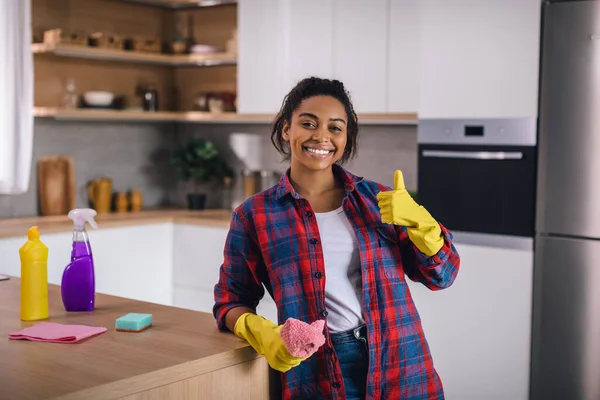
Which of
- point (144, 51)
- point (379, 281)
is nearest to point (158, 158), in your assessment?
point (144, 51)

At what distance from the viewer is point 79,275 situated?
2.18 metres

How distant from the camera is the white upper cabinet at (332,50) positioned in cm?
390

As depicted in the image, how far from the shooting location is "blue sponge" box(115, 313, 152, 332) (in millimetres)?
1963

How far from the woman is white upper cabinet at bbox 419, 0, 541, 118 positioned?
154cm

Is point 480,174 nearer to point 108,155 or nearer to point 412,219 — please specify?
point 412,219

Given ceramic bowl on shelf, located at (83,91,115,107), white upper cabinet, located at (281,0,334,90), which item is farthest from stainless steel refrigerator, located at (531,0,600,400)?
ceramic bowl on shelf, located at (83,91,115,107)

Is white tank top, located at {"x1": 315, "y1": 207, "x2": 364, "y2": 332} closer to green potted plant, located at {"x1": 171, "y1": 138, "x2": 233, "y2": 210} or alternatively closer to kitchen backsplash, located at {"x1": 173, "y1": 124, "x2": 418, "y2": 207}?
kitchen backsplash, located at {"x1": 173, "y1": 124, "x2": 418, "y2": 207}

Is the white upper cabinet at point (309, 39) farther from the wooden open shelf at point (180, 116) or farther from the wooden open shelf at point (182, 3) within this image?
the wooden open shelf at point (182, 3)

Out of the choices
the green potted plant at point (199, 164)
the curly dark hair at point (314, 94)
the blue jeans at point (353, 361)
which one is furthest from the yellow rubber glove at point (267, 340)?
the green potted plant at point (199, 164)

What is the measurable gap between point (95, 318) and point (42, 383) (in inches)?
21.3

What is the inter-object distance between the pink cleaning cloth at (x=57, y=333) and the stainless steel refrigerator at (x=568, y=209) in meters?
1.98

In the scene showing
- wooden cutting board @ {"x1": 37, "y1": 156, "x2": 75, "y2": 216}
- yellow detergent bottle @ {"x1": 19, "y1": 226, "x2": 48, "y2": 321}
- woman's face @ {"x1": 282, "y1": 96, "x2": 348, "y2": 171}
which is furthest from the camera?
wooden cutting board @ {"x1": 37, "y1": 156, "x2": 75, "y2": 216}

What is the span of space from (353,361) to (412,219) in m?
0.34

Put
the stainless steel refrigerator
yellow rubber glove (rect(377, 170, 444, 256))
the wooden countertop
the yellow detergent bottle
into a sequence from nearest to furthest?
yellow rubber glove (rect(377, 170, 444, 256)), the yellow detergent bottle, the stainless steel refrigerator, the wooden countertop
